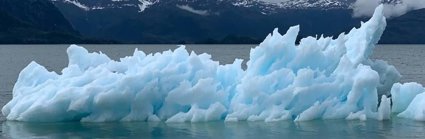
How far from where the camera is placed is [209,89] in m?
25.5

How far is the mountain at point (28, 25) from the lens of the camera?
179 metres

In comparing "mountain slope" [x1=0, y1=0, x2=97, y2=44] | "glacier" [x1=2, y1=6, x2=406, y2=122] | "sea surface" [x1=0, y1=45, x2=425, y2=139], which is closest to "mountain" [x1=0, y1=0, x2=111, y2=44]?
"mountain slope" [x1=0, y1=0, x2=97, y2=44]

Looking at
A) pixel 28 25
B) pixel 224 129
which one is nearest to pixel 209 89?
pixel 224 129

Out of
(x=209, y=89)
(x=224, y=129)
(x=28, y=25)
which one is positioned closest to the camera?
(x=224, y=129)

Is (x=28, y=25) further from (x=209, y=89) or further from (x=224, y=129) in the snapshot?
(x=224, y=129)

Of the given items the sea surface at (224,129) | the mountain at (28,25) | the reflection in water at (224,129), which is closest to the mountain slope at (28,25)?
the mountain at (28,25)

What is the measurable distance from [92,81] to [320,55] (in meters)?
8.22

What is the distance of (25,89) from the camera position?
1055 inches

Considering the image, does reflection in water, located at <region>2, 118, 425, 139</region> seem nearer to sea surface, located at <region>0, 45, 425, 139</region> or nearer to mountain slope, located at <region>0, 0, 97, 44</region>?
sea surface, located at <region>0, 45, 425, 139</region>

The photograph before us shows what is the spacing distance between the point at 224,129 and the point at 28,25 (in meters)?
169

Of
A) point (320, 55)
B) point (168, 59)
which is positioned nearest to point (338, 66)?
point (320, 55)

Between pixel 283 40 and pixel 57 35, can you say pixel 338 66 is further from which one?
pixel 57 35

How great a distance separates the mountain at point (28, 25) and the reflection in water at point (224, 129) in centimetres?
15846

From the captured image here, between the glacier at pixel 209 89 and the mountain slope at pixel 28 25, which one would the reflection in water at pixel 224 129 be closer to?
the glacier at pixel 209 89
